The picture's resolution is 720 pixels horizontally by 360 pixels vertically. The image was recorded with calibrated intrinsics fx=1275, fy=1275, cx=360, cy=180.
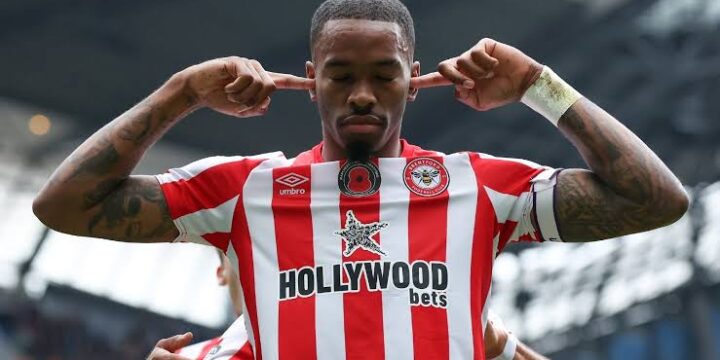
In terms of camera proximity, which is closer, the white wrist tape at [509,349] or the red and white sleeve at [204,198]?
the red and white sleeve at [204,198]

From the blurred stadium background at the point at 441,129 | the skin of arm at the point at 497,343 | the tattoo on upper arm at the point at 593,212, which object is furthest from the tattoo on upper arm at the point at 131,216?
the blurred stadium background at the point at 441,129

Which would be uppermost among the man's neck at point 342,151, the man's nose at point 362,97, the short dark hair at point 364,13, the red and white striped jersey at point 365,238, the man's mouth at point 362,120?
the short dark hair at point 364,13

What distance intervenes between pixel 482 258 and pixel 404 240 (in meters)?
0.18

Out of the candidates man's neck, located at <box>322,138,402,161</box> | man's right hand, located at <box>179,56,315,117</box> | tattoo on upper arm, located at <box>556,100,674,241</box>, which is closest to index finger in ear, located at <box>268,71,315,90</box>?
man's right hand, located at <box>179,56,315,117</box>

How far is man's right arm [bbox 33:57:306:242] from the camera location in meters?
2.84

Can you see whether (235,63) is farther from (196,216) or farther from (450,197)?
(450,197)

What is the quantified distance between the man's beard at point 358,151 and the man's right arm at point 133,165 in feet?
0.70

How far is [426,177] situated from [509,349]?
0.86m

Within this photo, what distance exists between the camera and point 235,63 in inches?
113

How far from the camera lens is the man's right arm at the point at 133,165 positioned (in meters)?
2.84

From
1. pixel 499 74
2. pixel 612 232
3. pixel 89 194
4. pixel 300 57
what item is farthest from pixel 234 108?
pixel 300 57

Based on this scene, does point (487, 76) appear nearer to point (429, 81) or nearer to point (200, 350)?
point (429, 81)

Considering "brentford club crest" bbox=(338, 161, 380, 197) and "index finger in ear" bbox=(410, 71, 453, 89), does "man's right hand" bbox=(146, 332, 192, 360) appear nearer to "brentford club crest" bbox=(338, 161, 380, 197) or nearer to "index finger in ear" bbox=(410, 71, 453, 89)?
"brentford club crest" bbox=(338, 161, 380, 197)

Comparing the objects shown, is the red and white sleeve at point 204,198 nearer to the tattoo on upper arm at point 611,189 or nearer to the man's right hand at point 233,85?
the man's right hand at point 233,85
